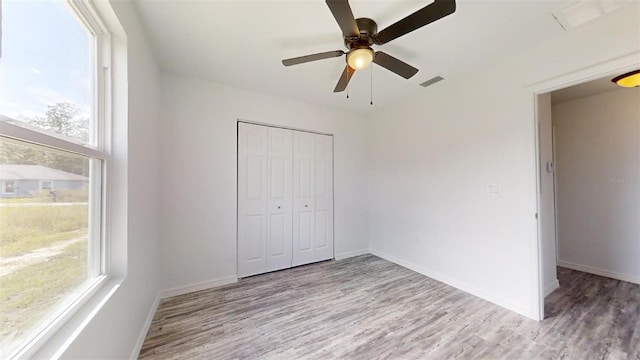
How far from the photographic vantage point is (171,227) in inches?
101

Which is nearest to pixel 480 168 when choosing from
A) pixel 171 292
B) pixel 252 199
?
pixel 252 199

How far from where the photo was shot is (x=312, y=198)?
359cm

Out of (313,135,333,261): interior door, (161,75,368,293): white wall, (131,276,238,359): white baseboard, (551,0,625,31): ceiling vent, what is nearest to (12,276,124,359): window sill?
(131,276,238,359): white baseboard

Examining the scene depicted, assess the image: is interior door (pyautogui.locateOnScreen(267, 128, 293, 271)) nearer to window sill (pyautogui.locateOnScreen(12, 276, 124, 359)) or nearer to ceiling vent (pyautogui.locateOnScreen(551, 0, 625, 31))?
window sill (pyautogui.locateOnScreen(12, 276, 124, 359))

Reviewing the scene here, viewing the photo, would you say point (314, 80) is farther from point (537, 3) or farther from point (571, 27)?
point (571, 27)

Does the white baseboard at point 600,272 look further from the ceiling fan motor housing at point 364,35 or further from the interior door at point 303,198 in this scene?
the ceiling fan motor housing at point 364,35

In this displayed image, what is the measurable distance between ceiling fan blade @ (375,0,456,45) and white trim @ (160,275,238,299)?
9.89 ft

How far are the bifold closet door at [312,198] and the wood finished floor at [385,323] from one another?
0.73 meters

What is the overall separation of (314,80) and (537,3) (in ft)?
6.46

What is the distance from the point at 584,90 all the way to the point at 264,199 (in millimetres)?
4392

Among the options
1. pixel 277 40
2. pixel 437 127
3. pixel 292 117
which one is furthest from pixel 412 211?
pixel 277 40

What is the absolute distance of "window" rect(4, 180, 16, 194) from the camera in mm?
769

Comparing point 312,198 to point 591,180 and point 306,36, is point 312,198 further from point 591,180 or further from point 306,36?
point 591,180

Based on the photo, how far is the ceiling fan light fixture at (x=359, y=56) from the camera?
1.68 meters
